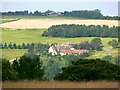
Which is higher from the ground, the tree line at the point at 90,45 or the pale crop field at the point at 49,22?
the pale crop field at the point at 49,22

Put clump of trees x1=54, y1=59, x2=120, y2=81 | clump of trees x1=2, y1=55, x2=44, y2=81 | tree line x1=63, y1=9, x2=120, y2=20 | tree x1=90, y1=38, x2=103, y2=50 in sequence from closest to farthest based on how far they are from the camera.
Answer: clump of trees x1=54, y1=59, x2=120, y2=81
clump of trees x1=2, y1=55, x2=44, y2=81
tree x1=90, y1=38, x2=103, y2=50
tree line x1=63, y1=9, x2=120, y2=20

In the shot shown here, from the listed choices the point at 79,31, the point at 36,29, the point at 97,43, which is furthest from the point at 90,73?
the point at 36,29

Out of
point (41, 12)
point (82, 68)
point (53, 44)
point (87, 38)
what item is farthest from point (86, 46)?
point (82, 68)

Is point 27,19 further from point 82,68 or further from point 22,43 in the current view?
point 82,68

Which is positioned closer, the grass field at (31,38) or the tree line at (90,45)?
the grass field at (31,38)

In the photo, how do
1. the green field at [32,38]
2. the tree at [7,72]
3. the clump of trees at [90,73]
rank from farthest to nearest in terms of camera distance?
the green field at [32,38] < the clump of trees at [90,73] < the tree at [7,72]

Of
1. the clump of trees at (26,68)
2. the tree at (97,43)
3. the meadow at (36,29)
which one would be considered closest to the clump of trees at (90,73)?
the clump of trees at (26,68)

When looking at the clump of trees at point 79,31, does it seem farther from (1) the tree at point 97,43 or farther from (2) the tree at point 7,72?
(2) the tree at point 7,72

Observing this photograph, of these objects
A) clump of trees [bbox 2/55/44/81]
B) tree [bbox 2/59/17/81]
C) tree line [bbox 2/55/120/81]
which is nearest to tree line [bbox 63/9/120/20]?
tree line [bbox 2/55/120/81]

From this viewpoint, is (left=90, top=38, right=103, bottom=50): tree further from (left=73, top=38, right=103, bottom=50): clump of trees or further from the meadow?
the meadow
